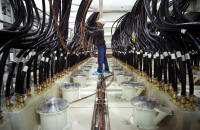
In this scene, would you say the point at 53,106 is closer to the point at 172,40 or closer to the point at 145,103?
the point at 145,103

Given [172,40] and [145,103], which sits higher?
[172,40]

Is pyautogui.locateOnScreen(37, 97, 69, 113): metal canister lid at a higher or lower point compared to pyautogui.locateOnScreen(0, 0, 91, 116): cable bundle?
lower

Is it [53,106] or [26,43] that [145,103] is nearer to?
[53,106]

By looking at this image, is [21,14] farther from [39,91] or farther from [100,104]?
[100,104]

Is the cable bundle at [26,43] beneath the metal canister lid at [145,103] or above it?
above

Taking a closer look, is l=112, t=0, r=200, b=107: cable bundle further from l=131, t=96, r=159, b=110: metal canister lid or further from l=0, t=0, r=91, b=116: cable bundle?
l=0, t=0, r=91, b=116: cable bundle

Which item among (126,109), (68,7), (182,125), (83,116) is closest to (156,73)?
(126,109)

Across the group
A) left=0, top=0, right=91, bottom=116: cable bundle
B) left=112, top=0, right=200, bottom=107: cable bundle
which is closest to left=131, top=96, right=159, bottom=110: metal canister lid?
left=112, top=0, right=200, bottom=107: cable bundle

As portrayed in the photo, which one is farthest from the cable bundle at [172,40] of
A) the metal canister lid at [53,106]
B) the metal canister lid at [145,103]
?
the metal canister lid at [53,106]

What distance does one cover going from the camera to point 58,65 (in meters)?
1.77

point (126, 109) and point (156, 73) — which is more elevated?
point (156, 73)

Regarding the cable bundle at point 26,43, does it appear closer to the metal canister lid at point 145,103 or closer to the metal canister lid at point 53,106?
the metal canister lid at point 53,106

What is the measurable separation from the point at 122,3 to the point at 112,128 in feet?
7.60

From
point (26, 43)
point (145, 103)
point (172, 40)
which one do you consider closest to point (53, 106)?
point (26, 43)
